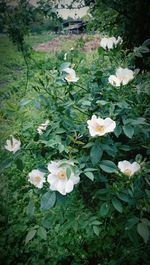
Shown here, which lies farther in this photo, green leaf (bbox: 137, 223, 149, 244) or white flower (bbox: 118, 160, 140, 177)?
white flower (bbox: 118, 160, 140, 177)

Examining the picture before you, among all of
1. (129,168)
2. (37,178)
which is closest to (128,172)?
(129,168)

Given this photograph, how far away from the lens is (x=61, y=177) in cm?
122

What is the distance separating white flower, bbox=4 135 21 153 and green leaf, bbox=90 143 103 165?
1.36 feet

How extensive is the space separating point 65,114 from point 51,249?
0.97 m

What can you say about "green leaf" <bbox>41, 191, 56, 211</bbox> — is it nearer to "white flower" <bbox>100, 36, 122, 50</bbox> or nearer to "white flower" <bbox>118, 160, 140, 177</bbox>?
→ "white flower" <bbox>118, 160, 140, 177</bbox>

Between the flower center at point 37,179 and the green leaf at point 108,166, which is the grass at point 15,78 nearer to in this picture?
the flower center at point 37,179

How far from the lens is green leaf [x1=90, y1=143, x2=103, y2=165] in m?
1.23

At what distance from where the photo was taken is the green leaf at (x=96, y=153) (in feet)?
4.02

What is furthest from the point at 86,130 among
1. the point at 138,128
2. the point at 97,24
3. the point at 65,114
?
the point at 97,24

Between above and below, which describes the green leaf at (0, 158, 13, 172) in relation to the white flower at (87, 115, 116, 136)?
below

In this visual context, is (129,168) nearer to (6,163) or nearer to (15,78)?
(6,163)

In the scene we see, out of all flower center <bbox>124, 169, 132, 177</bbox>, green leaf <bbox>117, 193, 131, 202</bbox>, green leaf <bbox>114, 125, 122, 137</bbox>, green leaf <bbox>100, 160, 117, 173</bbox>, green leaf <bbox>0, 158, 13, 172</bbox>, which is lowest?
green leaf <bbox>117, 193, 131, 202</bbox>

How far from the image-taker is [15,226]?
6.86ft

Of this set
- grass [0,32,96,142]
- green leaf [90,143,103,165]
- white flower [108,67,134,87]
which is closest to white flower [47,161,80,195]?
green leaf [90,143,103,165]
